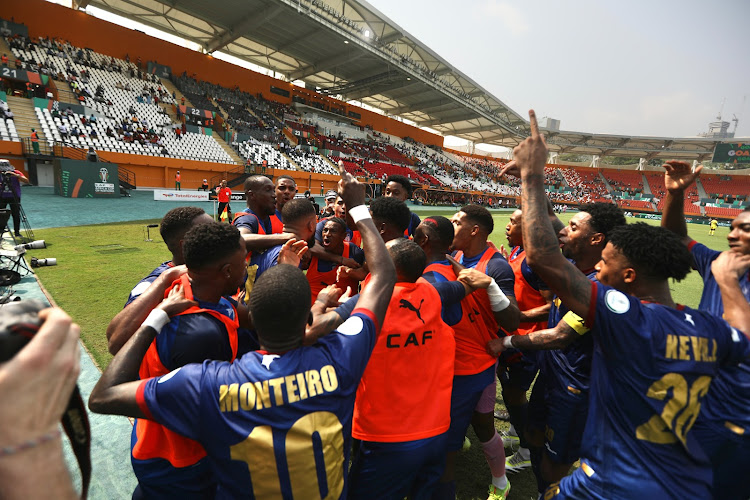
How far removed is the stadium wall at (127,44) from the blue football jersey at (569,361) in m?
38.5

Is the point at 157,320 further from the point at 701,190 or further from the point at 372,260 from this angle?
the point at 701,190

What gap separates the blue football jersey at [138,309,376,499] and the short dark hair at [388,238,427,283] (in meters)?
0.82

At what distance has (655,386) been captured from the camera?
151 centimetres

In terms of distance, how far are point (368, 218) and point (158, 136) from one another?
29.7 metres

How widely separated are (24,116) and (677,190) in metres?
30.8

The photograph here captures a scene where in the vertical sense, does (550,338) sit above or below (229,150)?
below

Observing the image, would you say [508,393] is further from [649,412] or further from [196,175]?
[196,175]

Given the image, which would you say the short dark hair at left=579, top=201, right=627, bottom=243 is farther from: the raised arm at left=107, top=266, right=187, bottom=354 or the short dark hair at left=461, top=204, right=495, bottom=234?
the raised arm at left=107, top=266, right=187, bottom=354

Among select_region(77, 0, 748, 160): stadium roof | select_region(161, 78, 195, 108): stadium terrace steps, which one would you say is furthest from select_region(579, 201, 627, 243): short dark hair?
select_region(161, 78, 195, 108): stadium terrace steps

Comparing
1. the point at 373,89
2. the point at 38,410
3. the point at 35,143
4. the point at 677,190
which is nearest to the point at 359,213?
the point at 38,410

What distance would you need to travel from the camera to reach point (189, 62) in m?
33.1

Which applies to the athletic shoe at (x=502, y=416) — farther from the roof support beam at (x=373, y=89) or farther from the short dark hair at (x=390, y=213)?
the roof support beam at (x=373, y=89)

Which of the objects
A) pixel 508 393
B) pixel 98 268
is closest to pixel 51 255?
pixel 98 268

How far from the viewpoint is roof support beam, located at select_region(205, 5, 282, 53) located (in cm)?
2521
